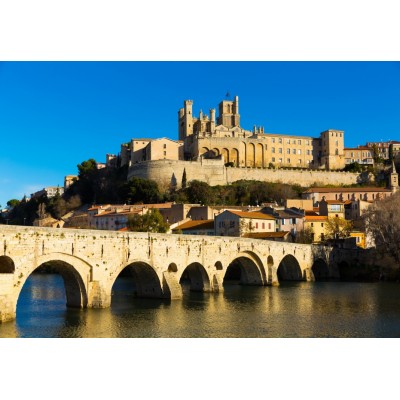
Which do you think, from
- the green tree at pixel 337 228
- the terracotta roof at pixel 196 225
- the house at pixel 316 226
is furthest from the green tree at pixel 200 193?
the green tree at pixel 337 228

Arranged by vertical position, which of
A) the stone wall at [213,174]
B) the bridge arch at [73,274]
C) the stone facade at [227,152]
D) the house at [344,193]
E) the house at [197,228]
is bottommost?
the bridge arch at [73,274]

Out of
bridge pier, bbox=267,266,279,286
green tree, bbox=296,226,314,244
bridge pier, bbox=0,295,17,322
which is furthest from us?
green tree, bbox=296,226,314,244

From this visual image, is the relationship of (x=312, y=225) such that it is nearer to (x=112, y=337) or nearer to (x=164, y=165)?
(x=164, y=165)

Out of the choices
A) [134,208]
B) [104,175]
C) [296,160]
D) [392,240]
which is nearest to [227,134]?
[296,160]

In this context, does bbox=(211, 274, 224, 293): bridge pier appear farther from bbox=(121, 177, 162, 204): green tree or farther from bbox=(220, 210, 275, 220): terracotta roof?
bbox=(121, 177, 162, 204): green tree

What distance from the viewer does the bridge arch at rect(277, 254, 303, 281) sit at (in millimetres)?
54438

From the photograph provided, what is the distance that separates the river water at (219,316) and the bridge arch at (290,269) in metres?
13.3

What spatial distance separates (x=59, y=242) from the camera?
2686 centimetres

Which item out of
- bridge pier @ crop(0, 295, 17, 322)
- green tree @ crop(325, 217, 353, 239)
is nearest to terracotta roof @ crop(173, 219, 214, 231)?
green tree @ crop(325, 217, 353, 239)

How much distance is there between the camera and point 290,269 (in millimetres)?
55469

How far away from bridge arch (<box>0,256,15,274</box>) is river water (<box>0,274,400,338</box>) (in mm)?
2407

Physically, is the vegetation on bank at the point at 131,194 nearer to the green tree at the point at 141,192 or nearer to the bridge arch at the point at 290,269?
the green tree at the point at 141,192

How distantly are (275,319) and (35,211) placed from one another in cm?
8696

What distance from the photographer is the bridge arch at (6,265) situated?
81.0 feet
